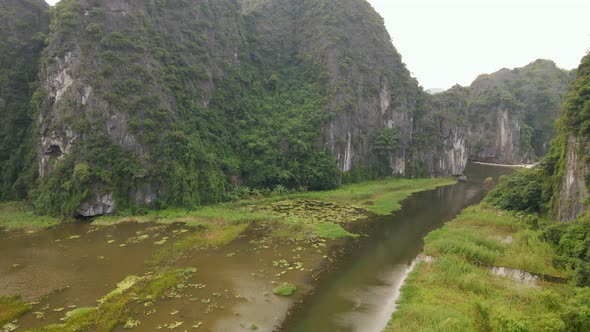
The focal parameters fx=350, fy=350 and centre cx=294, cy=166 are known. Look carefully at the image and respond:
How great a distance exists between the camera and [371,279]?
20781 millimetres

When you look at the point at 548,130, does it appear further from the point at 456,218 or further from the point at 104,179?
the point at 104,179

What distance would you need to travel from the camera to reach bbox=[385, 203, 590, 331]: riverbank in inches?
542

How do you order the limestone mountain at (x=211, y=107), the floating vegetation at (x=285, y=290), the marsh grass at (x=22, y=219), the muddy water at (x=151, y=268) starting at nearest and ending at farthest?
the muddy water at (x=151, y=268), the floating vegetation at (x=285, y=290), the marsh grass at (x=22, y=219), the limestone mountain at (x=211, y=107)

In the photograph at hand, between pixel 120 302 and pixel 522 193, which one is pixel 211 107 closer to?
pixel 120 302

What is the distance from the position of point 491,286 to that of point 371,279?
6318mm

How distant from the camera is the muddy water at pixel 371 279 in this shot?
16.4 m

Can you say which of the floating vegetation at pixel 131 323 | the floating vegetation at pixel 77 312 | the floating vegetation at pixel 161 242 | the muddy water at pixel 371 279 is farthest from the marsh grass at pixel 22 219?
the muddy water at pixel 371 279

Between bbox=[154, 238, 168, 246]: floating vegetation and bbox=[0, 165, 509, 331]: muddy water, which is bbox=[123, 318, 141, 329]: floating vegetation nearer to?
bbox=[0, 165, 509, 331]: muddy water

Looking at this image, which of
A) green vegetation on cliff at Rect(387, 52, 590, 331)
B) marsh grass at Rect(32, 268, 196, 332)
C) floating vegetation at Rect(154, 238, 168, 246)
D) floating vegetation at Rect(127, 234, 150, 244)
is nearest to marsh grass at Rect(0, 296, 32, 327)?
marsh grass at Rect(32, 268, 196, 332)

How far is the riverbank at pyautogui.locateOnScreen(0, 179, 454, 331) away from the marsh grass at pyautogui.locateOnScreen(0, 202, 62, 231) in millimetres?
1173

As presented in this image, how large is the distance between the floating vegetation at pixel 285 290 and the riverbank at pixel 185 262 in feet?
1.02

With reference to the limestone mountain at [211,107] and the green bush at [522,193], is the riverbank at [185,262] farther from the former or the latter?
the green bush at [522,193]

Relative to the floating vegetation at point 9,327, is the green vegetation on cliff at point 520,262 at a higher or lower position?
higher

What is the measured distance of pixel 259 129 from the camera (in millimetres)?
48688
